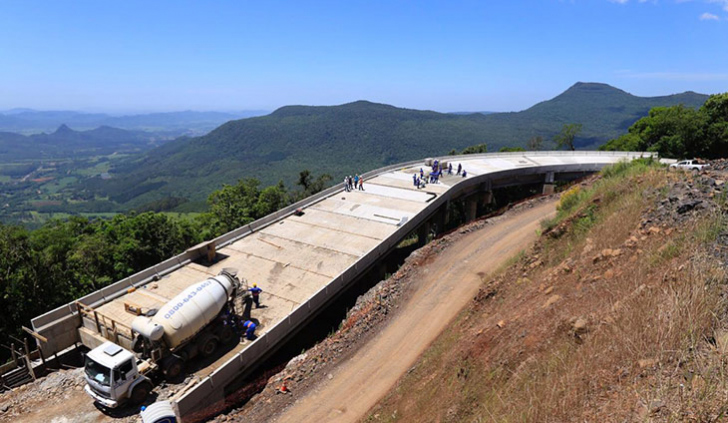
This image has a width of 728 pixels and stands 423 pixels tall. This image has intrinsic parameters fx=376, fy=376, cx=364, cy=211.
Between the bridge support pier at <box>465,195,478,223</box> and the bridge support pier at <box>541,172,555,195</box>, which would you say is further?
the bridge support pier at <box>541,172,555,195</box>

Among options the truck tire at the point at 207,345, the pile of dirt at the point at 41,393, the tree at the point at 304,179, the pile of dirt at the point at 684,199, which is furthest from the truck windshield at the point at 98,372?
the tree at the point at 304,179

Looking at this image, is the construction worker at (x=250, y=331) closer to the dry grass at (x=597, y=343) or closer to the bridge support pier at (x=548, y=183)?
the dry grass at (x=597, y=343)

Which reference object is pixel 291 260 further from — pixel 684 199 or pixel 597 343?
pixel 684 199

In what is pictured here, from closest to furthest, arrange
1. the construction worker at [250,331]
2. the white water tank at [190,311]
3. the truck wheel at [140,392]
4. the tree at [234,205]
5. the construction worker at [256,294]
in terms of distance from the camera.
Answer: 1. the truck wheel at [140,392]
2. the white water tank at [190,311]
3. the construction worker at [250,331]
4. the construction worker at [256,294]
5. the tree at [234,205]

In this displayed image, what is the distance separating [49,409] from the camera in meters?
17.1

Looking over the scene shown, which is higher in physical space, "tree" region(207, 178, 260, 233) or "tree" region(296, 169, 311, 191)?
"tree" region(296, 169, 311, 191)

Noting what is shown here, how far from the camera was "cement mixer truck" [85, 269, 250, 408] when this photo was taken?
623 inches

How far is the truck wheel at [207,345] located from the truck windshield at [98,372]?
148 inches

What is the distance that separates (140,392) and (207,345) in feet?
10.5

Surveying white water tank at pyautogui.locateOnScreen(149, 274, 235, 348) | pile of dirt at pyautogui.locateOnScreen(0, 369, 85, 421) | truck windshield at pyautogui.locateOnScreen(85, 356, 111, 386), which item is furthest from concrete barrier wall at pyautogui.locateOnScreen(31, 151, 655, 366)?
truck windshield at pyautogui.locateOnScreen(85, 356, 111, 386)

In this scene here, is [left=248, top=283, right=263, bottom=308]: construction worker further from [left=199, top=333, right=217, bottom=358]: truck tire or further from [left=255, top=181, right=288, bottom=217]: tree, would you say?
[left=255, top=181, right=288, bottom=217]: tree

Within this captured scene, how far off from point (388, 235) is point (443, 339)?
14.6 m

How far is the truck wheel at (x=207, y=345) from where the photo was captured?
18.2 metres

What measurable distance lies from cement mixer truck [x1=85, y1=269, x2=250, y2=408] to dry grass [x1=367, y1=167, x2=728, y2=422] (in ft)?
30.7
